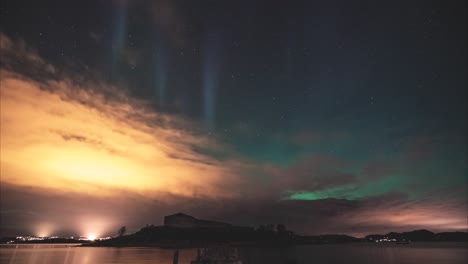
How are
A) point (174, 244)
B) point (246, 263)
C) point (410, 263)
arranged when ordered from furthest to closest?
point (174, 244) → point (410, 263) → point (246, 263)

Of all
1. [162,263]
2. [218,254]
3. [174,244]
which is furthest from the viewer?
[174,244]

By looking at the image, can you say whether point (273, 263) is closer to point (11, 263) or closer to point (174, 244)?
point (11, 263)

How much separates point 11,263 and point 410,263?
12359 centimetres

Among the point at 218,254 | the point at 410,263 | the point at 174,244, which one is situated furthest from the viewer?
the point at 174,244

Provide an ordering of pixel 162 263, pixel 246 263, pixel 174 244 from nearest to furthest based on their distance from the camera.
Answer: pixel 162 263 < pixel 246 263 < pixel 174 244

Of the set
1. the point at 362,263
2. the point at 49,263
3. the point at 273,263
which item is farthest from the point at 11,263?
the point at 362,263

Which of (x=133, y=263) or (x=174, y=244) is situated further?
(x=174, y=244)

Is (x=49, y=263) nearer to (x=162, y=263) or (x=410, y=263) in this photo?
(x=162, y=263)

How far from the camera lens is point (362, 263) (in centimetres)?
9462

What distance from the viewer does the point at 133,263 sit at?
8306 centimetres

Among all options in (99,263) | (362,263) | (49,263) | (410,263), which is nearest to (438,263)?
(410,263)

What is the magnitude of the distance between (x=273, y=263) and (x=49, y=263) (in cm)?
6824

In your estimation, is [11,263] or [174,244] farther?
[174,244]

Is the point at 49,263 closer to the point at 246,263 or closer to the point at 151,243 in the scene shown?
the point at 246,263
